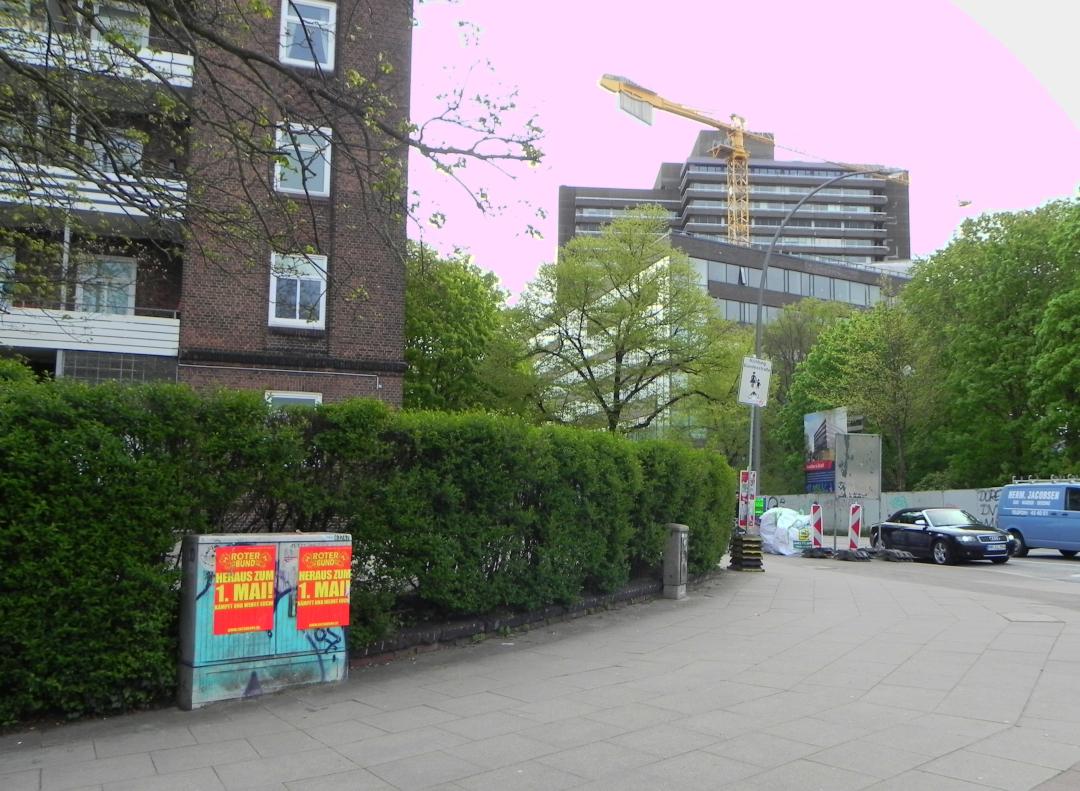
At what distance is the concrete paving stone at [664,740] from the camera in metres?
5.40

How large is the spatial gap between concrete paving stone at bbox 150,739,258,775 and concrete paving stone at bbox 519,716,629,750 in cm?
174

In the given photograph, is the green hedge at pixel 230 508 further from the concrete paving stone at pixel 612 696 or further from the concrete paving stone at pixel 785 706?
the concrete paving stone at pixel 785 706

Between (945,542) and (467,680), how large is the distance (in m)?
18.5

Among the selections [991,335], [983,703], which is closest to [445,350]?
[991,335]

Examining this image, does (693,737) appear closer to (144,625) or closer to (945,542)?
(144,625)

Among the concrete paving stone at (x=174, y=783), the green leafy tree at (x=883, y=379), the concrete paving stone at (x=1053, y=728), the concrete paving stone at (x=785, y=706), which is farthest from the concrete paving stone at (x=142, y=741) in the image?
the green leafy tree at (x=883, y=379)

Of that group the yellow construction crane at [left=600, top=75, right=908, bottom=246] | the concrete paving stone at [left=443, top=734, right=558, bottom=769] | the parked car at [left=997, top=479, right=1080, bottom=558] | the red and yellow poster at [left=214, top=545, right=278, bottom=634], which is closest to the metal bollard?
the red and yellow poster at [left=214, top=545, right=278, bottom=634]

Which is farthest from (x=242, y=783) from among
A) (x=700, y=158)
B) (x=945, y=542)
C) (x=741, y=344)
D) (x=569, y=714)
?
(x=700, y=158)

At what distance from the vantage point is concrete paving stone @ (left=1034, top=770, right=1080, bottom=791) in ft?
15.3

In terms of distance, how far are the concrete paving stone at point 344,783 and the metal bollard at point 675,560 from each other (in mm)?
7760

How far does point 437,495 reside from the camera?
8180mm

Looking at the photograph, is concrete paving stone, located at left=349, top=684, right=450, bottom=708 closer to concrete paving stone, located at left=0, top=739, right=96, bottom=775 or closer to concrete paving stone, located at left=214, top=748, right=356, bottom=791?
concrete paving stone, located at left=214, top=748, right=356, bottom=791

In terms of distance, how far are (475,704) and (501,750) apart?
118 cm

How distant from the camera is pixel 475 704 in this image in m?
6.53
